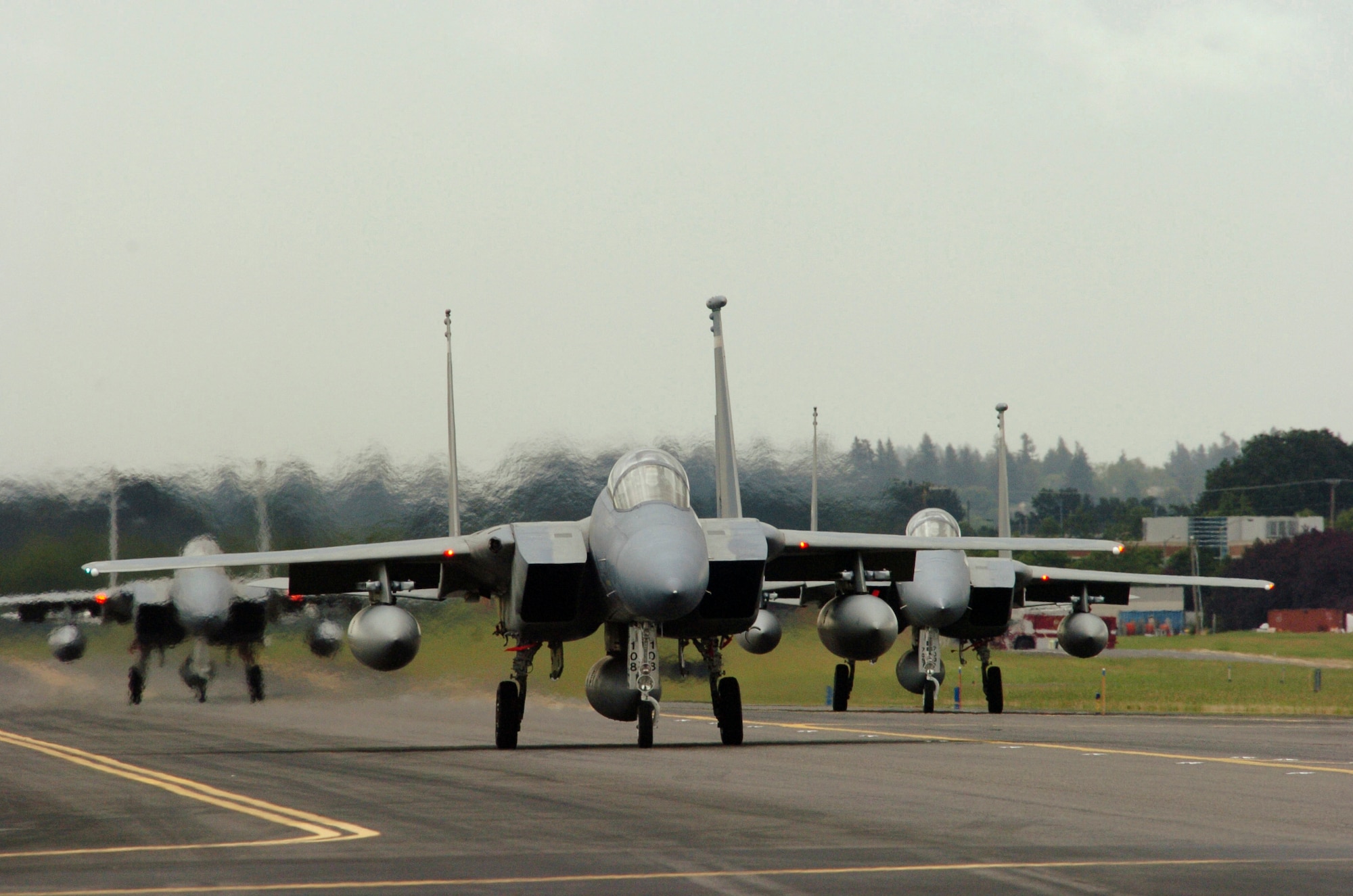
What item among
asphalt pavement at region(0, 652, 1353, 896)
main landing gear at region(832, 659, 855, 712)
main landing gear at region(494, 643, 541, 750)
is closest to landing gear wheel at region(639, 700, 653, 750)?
asphalt pavement at region(0, 652, 1353, 896)

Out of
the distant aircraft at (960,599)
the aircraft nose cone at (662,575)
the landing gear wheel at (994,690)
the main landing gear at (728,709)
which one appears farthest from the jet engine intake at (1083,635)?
the aircraft nose cone at (662,575)

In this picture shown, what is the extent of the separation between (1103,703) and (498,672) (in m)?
12.8

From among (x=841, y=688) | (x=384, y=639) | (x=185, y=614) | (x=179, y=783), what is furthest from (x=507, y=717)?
(x=841, y=688)

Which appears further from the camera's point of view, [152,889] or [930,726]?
[930,726]

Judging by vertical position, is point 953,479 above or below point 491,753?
above

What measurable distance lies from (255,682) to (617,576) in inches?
594

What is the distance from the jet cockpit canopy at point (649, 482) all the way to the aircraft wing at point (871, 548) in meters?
1.70

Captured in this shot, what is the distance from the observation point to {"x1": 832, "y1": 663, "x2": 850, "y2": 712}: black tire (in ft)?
114

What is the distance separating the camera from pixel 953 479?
6228 centimetres

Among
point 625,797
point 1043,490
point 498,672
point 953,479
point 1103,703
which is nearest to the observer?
point 625,797

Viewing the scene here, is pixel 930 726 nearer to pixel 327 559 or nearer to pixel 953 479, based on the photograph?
pixel 327 559

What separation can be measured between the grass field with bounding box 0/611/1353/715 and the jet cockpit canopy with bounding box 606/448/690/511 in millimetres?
10897

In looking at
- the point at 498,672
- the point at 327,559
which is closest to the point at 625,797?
the point at 327,559

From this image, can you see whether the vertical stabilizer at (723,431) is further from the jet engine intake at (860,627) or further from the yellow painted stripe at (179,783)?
the yellow painted stripe at (179,783)
